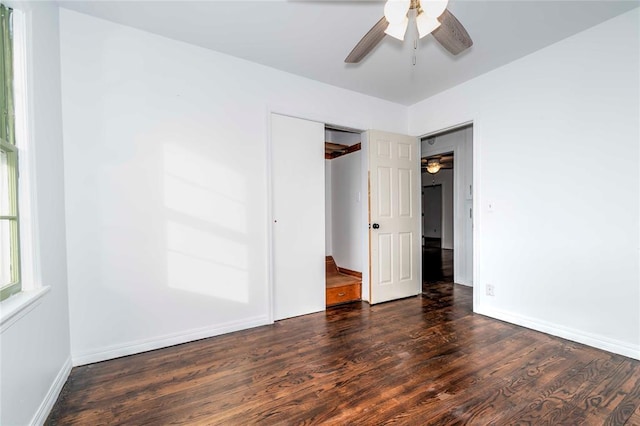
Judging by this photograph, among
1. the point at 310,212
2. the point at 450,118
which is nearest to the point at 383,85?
Answer: the point at 450,118

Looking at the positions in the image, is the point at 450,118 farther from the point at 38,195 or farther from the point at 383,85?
the point at 38,195

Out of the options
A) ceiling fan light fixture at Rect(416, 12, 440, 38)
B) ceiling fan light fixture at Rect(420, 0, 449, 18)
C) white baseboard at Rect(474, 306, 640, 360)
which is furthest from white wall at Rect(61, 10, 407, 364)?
white baseboard at Rect(474, 306, 640, 360)

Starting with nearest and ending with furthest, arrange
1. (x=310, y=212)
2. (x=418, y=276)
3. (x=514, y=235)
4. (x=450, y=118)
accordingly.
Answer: (x=514, y=235), (x=310, y=212), (x=450, y=118), (x=418, y=276)

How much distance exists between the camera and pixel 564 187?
2.54 m

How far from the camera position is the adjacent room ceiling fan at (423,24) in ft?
4.75

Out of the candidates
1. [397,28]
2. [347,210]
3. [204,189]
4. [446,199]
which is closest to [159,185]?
[204,189]

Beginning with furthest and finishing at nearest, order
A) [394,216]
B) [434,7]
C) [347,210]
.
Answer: [347,210] → [394,216] → [434,7]

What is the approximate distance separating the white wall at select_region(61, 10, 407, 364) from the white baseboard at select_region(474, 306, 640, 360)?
8.29 feet

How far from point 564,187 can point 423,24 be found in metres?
2.09

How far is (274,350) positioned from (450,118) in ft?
10.9

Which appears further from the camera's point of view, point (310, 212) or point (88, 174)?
point (310, 212)

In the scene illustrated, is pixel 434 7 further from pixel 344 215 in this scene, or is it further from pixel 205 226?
pixel 344 215

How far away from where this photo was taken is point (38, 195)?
1.66 metres

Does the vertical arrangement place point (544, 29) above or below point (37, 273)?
above
